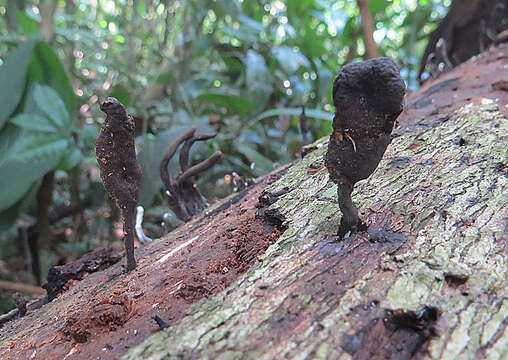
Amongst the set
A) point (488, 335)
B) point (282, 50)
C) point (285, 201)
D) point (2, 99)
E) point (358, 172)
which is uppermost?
point (2, 99)

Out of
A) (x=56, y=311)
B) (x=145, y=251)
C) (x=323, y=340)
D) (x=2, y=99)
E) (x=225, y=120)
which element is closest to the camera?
(x=323, y=340)

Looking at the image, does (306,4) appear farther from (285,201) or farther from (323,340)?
(323,340)

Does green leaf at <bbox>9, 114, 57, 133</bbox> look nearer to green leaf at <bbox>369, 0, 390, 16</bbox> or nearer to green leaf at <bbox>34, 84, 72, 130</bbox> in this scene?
green leaf at <bbox>34, 84, 72, 130</bbox>

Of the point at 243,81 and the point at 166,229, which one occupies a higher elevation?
the point at 243,81

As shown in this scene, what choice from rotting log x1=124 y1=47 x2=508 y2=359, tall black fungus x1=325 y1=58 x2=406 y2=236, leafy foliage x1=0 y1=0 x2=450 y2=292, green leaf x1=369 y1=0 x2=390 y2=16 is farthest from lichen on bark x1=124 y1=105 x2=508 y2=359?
green leaf x1=369 y1=0 x2=390 y2=16

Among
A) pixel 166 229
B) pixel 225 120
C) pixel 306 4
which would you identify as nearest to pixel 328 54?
pixel 306 4

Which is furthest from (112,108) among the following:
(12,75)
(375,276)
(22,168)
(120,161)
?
(12,75)

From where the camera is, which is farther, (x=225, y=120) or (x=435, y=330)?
(x=225, y=120)
